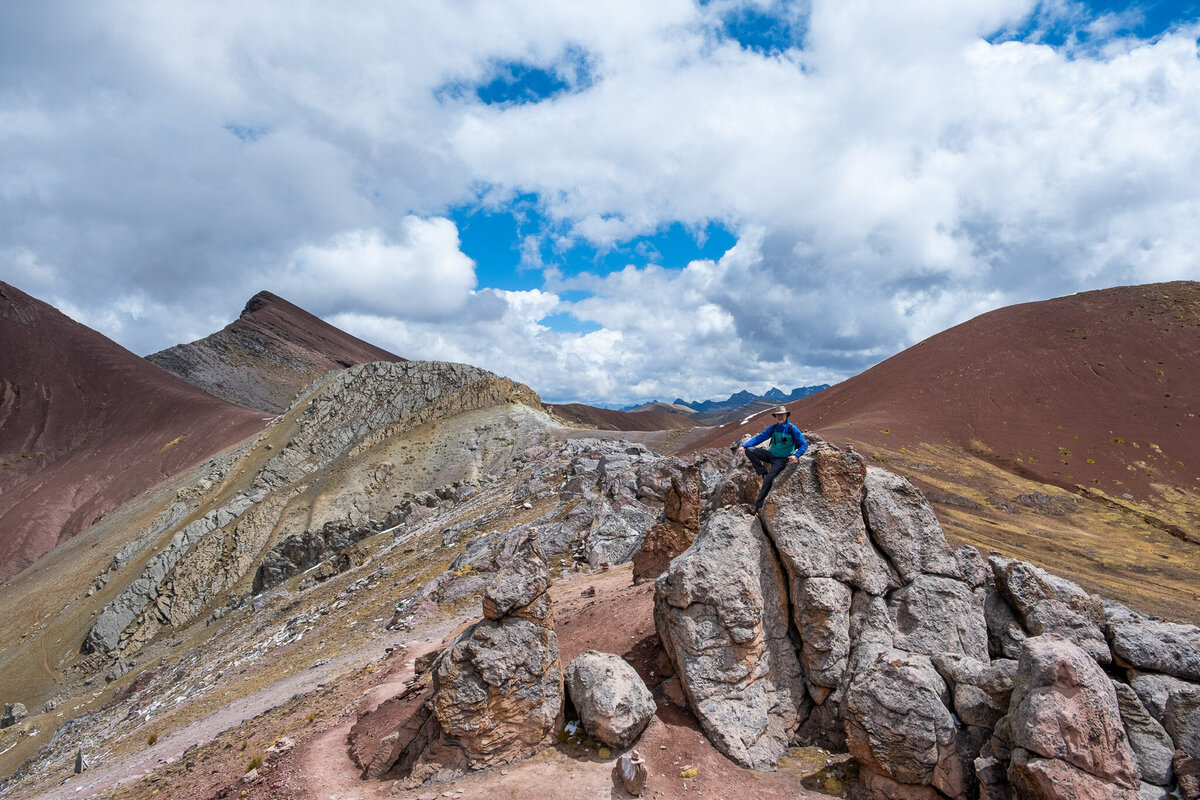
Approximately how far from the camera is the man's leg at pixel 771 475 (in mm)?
12586

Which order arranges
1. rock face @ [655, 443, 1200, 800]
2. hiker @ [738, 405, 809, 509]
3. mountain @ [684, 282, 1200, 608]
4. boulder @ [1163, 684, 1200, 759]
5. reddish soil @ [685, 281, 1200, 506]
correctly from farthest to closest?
reddish soil @ [685, 281, 1200, 506] < mountain @ [684, 282, 1200, 608] < hiker @ [738, 405, 809, 509] < boulder @ [1163, 684, 1200, 759] < rock face @ [655, 443, 1200, 800]

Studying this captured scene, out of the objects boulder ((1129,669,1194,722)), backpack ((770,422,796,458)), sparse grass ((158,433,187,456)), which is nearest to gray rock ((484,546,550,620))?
backpack ((770,422,796,458))

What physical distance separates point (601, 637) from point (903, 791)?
654cm

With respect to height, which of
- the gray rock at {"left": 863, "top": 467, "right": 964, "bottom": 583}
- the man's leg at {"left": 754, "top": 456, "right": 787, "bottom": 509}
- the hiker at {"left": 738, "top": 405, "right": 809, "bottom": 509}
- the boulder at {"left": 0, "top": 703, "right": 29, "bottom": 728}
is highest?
the hiker at {"left": 738, "top": 405, "right": 809, "bottom": 509}

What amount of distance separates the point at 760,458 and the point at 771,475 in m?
0.54

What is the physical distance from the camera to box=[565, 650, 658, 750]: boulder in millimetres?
10445

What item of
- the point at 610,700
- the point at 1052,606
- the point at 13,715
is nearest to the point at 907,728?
the point at 1052,606

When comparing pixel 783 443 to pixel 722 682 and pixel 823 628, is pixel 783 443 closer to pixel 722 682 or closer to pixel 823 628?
pixel 823 628

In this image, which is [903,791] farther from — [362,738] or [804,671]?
[362,738]

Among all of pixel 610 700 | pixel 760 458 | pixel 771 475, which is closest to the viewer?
pixel 610 700

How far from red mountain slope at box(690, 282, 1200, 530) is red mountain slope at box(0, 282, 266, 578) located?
6796cm

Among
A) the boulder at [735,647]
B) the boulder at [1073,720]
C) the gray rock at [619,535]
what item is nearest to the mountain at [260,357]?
the gray rock at [619,535]

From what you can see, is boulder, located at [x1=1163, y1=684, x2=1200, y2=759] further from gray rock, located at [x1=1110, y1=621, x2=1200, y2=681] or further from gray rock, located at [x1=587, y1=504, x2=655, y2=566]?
gray rock, located at [x1=587, y1=504, x2=655, y2=566]

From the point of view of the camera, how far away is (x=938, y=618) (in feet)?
36.7
